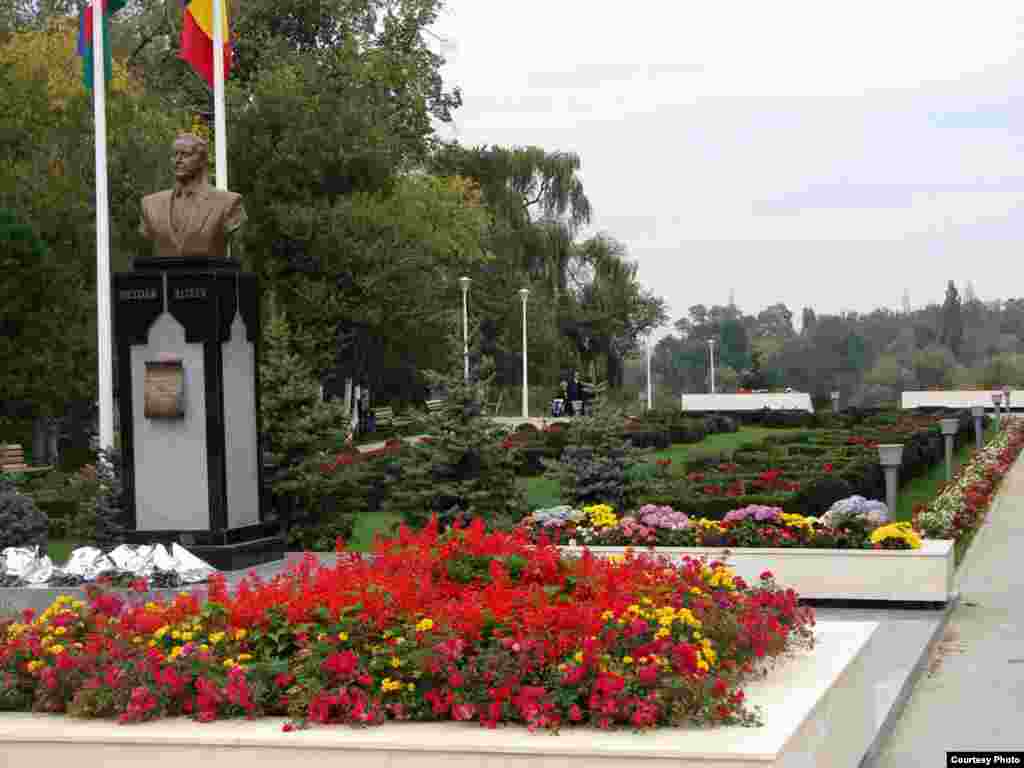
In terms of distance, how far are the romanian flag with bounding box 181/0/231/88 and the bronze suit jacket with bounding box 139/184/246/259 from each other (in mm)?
5230

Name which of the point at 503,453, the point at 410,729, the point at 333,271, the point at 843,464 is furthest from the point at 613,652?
the point at 333,271

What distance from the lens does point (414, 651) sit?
6.72 m

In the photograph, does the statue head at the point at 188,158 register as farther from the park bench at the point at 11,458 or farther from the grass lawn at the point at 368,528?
the park bench at the point at 11,458

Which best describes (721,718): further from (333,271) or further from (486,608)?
(333,271)

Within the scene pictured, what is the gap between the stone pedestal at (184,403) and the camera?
43.1 ft

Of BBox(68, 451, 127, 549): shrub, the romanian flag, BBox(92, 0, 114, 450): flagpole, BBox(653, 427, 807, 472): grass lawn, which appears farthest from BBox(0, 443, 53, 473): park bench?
BBox(68, 451, 127, 549): shrub

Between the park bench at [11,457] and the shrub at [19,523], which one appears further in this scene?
the park bench at [11,457]

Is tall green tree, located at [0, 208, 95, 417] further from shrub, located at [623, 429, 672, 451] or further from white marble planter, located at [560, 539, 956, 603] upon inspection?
white marble planter, located at [560, 539, 956, 603]

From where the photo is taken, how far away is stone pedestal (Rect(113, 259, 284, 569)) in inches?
518

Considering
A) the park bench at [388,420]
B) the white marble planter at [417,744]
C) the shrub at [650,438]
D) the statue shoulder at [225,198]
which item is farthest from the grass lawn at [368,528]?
the park bench at [388,420]

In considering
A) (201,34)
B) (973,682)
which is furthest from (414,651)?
(201,34)

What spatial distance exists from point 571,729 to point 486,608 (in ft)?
3.10

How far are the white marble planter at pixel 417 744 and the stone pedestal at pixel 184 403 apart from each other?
20.8 ft

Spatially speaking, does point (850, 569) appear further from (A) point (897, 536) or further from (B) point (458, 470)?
(B) point (458, 470)
